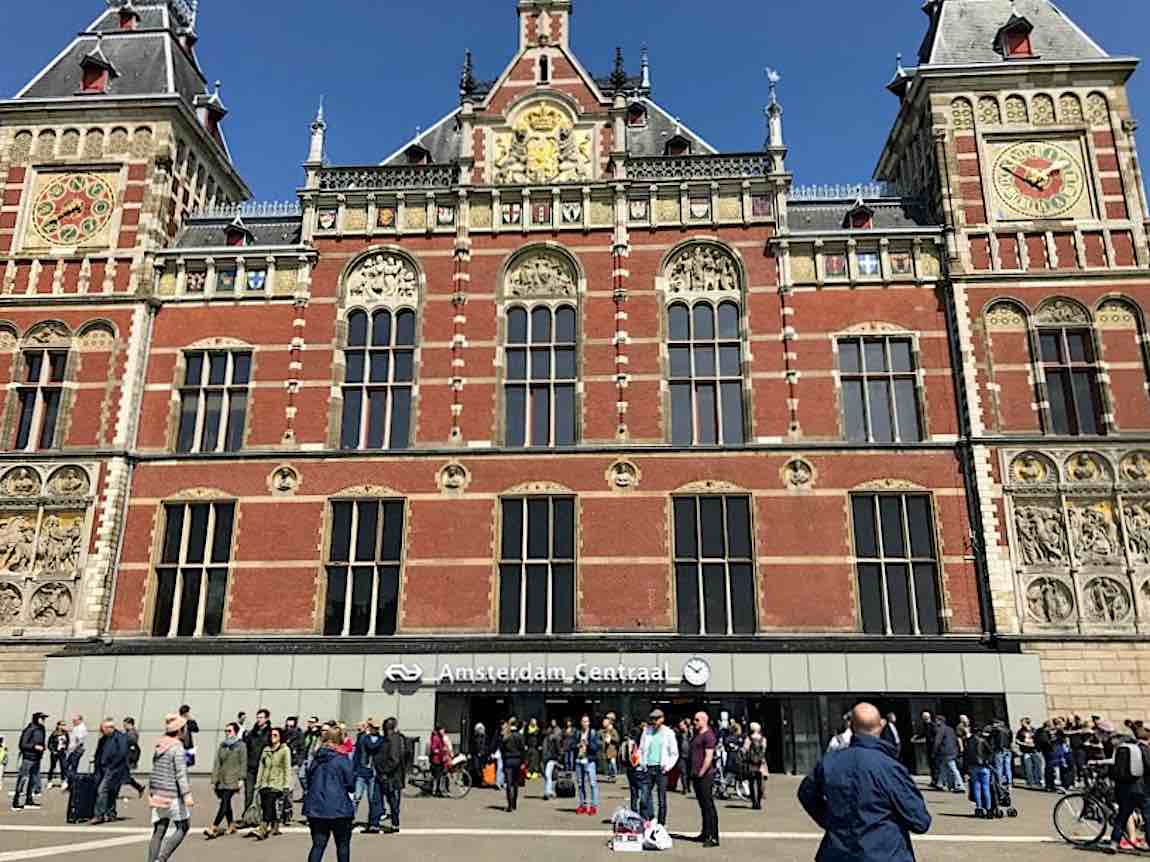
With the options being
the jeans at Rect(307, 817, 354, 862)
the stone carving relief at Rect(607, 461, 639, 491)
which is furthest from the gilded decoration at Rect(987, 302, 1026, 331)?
the jeans at Rect(307, 817, 354, 862)

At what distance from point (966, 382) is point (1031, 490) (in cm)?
294

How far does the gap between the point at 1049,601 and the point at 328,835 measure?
58.8 feet

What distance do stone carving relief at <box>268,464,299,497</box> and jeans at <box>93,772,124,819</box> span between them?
10.2 metres

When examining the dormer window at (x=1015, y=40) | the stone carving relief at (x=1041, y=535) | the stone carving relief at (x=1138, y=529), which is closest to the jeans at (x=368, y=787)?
the stone carving relief at (x=1041, y=535)

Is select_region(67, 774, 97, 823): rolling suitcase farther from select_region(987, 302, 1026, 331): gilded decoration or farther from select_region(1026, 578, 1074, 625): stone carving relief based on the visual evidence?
select_region(987, 302, 1026, 331): gilded decoration

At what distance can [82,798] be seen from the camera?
1337 centimetres

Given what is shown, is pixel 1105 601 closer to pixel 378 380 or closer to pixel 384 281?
pixel 378 380

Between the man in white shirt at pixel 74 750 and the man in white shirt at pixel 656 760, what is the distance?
8191 mm

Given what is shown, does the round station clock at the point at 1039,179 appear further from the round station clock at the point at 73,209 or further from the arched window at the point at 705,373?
the round station clock at the point at 73,209

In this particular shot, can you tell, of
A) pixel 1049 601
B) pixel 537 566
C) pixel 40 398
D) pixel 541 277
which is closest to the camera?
pixel 1049 601

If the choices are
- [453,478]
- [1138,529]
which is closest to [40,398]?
[453,478]

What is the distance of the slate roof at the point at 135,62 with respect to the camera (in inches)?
1086

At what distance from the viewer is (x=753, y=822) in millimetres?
13477

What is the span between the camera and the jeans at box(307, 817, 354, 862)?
27.4 ft
